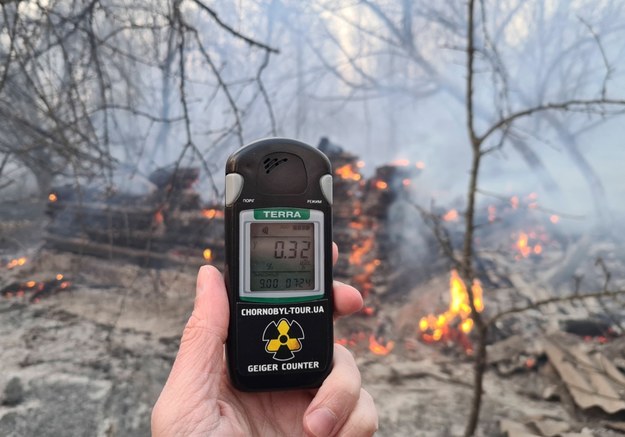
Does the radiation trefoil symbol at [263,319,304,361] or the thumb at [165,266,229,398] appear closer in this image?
the thumb at [165,266,229,398]

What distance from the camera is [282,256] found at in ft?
4.95

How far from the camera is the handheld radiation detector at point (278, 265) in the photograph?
4.64 feet

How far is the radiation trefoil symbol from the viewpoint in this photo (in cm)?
143

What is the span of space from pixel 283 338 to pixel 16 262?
7.34m

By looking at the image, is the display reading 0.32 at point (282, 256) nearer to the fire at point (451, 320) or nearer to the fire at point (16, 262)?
the fire at point (451, 320)

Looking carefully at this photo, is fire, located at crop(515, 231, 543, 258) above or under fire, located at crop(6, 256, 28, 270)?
above

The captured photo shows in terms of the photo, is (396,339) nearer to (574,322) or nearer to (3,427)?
(574,322)

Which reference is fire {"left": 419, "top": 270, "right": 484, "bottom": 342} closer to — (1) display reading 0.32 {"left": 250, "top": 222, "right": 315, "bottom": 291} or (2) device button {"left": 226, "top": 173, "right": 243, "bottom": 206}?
(1) display reading 0.32 {"left": 250, "top": 222, "right": 315, "bottom": 291}

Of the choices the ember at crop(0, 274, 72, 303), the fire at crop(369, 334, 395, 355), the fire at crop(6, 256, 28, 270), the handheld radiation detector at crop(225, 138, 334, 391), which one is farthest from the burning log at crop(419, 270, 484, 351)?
the fire at crop(6, 256, 28, 270)

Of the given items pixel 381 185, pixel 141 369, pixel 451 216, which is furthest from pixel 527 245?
pixel 141 369

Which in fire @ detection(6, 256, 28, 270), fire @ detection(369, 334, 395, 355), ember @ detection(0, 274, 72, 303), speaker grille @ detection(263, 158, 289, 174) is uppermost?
speaker grille @ detection(263, 158, 289, 174)

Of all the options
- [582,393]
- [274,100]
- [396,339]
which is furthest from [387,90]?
[582,393]

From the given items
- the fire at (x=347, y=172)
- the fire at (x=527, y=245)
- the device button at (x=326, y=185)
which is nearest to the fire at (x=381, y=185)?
the fire at (x=347, y=172)

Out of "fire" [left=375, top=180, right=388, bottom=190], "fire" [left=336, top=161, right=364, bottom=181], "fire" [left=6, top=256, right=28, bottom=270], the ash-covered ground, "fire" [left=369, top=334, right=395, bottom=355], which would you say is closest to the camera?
the ash-covered ground
